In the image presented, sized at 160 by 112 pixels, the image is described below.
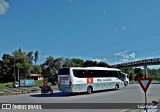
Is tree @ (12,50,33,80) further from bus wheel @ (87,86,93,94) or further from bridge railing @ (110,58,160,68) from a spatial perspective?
bus wheel @ (87,86,93,94)

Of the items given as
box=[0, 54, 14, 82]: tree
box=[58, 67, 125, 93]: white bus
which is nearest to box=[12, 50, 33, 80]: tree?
box=[0, 54, 14, 82]: tree

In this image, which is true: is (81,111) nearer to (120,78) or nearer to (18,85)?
(120,78)

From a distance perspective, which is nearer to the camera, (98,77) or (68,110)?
(68,110)

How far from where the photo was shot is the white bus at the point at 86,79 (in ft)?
88.9

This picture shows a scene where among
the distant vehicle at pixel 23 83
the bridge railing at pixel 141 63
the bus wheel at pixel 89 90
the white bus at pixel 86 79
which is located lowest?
the distant vehicle at pixel 23 83

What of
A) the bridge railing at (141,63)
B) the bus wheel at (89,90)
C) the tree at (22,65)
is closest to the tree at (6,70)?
the tree at (22,65)

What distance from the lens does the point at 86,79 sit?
94.1 ft

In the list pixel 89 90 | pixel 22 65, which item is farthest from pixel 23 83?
pixel 89 90

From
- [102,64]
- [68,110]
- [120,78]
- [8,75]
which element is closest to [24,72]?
[8,75]

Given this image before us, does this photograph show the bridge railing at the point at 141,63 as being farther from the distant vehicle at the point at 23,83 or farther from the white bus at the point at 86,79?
the white bus at the point at 86,79

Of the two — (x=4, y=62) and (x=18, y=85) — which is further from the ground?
(x=4, y=62)

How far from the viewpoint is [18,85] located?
253ft

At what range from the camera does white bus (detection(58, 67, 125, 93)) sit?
88.9 feet

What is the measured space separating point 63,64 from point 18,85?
53.0 metres
